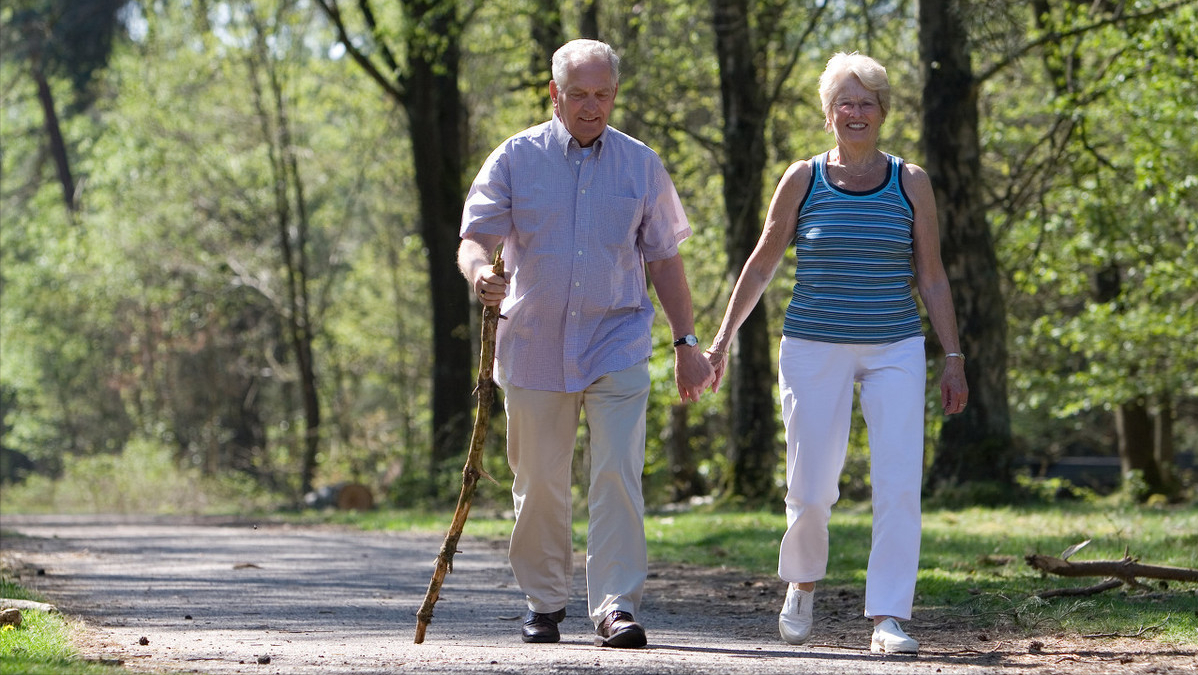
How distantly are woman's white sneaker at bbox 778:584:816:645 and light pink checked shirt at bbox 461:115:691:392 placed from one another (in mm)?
1069

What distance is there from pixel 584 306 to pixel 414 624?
1963mm

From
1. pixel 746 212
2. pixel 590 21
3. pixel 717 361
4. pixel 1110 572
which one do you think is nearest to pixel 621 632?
pixel 717 361

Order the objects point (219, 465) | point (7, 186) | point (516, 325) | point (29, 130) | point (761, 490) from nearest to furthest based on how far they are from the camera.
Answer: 1. point (516, 325)
2. point (761, 490)
3. point (219, 465)
4. point (29, 130)
5. point (7, 186)

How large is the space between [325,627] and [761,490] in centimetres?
913

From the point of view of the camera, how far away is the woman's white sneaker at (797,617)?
5.38 metres

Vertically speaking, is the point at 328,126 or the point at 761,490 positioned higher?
the point at 328,126

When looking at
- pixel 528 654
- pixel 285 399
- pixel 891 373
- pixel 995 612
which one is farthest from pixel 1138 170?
pixel 285 399

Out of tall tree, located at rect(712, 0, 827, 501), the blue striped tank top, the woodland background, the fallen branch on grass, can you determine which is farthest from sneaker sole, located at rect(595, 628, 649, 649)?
tall tree, located at rect(712, 0, 827, 501)

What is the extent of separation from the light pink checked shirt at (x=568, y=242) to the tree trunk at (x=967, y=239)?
7.60 metres

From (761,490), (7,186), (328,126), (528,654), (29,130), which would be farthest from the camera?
(7,186)

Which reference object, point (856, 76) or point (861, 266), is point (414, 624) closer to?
point (861, 266)

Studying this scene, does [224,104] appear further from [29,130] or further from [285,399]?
[29,130]

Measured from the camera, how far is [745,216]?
48.3 feet

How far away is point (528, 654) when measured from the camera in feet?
16.5
